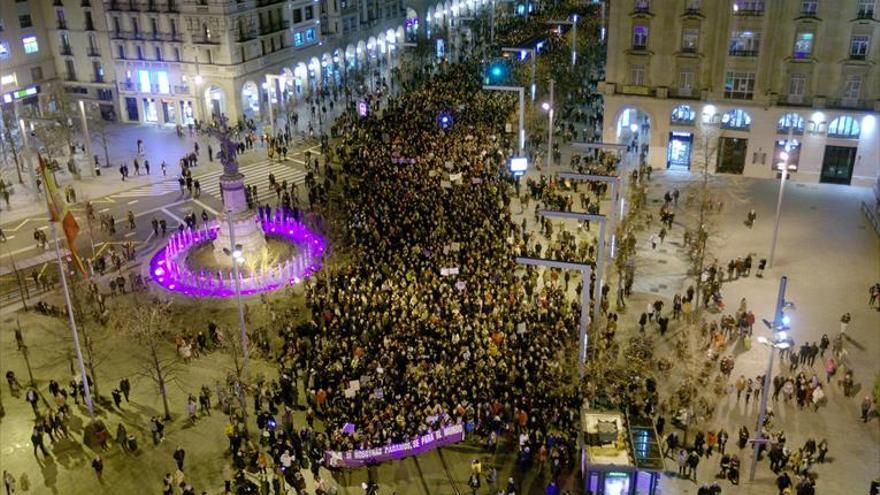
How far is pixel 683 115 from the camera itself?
219 feet

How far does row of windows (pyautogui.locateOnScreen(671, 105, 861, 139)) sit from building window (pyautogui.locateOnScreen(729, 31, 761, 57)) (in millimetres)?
4253

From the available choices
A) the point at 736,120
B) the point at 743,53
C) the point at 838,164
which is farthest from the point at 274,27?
the point at 838,164

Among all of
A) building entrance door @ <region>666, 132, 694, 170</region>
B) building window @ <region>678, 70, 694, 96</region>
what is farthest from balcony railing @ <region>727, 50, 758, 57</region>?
building entrance door @ <region>666, 132, 694, 170</region>

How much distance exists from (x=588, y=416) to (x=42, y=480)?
21029mm

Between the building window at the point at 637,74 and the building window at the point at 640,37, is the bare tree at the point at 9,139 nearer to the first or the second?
the building window at the point at 637,74

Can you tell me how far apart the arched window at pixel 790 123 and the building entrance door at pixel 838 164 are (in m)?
2.47

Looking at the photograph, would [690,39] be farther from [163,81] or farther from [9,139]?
[9,139]

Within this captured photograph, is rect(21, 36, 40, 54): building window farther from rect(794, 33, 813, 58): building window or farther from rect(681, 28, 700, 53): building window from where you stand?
rect(794, 33, 813, 58): building window

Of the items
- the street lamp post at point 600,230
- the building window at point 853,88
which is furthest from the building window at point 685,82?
the street lamp post at point 600,230

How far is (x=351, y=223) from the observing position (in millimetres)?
50906

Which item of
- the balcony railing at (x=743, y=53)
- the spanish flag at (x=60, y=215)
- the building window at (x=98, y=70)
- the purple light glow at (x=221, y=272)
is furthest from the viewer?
the building window at (x=98, y=70)

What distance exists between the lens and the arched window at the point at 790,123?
6316 centimetres

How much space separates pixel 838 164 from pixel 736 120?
810cm

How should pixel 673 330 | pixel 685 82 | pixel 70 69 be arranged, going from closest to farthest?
pixel 673 330 < pixel 685 82 < pixel 70 69
